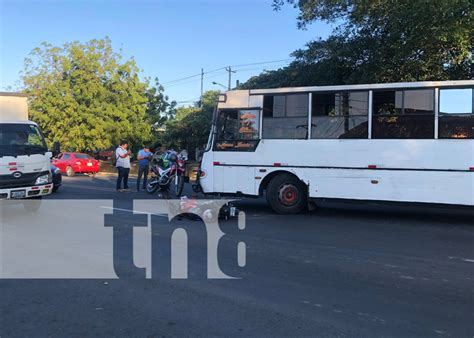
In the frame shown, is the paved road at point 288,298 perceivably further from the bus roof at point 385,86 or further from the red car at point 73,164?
the red car at point 73,164

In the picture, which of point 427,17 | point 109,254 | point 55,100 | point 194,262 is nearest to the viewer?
point 194,262

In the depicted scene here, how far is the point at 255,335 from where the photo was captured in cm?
408

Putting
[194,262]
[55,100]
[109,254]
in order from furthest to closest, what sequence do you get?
[55,100] < [109,254] < [194,262]

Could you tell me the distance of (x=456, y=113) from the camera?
9688 millimetres

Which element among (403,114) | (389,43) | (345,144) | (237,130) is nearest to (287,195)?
(345,144)

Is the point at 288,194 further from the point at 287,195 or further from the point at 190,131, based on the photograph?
the point at 190,131

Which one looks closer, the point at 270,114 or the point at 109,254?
the point at 109,254

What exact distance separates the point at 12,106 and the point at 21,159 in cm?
230

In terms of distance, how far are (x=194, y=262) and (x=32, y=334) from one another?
266 centimetres

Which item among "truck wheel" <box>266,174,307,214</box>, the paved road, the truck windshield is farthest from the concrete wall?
the paved road

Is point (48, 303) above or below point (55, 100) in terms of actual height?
below

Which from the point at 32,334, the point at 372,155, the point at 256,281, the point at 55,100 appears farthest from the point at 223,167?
the point at 55,100

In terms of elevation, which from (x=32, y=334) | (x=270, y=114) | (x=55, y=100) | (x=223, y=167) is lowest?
(x=32, y=334)

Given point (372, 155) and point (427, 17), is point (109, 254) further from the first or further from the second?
point (427, 17)
